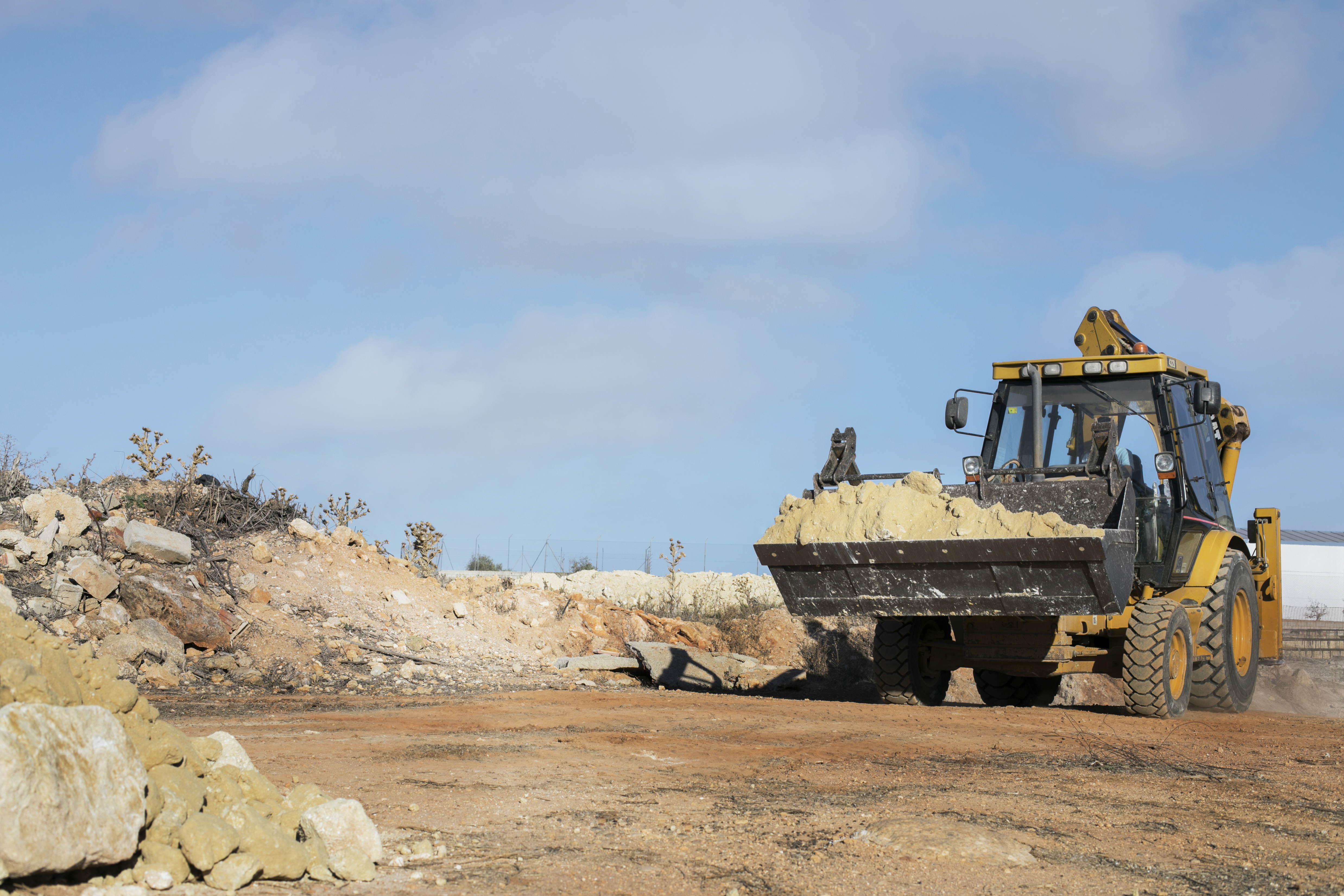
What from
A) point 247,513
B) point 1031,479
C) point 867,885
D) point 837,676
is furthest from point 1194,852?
point 247,513

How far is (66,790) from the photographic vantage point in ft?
11.9

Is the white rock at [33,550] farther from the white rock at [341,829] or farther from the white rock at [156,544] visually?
the white rock at [341,829]

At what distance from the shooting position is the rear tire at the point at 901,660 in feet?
37.5

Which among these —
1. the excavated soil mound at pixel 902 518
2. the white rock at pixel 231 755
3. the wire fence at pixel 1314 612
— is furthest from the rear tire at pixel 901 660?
the wire fence at pixel 1314 612

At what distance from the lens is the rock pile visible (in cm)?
354

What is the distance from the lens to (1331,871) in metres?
4.77

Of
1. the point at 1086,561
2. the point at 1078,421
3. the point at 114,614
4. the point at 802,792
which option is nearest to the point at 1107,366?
the point at 1078,421

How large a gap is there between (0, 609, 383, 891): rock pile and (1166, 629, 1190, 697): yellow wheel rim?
26.0ft

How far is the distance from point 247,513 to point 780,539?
33.0 ft

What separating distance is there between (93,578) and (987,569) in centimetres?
1009

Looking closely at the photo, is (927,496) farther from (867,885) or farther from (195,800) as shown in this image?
(195,800)

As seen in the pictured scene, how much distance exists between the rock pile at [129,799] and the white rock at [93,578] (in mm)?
9317

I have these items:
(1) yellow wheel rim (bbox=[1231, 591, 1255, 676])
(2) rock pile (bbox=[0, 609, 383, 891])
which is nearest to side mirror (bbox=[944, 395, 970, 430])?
(1) yellow wheel rim (bbox=[1231, 591, 1255, 676])

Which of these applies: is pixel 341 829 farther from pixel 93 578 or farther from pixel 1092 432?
pixel 93 578
